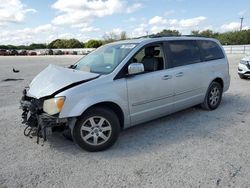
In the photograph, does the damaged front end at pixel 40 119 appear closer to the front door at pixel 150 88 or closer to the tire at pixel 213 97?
the front door at pixel 150 88

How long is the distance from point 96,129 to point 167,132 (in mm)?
1449

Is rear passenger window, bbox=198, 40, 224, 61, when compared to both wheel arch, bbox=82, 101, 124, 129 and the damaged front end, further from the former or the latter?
the damaged front end

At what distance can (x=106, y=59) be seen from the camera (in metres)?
4.68

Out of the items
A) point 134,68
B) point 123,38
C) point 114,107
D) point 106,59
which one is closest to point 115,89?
point 114,107

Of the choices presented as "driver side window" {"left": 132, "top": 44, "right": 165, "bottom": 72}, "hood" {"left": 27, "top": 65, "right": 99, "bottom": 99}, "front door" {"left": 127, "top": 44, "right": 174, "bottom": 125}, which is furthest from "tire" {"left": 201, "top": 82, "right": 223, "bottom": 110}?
"hood" {"left": 27, "top": 65, "right": 99, "bottom": 99}

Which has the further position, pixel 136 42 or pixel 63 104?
pixel 136 42

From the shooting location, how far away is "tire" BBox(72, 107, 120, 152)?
377 cm

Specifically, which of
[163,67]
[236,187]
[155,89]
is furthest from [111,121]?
[236,187]

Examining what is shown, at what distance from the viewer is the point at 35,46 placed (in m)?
103

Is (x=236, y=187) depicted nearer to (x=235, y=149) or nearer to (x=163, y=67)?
→ (x=235, y=149)

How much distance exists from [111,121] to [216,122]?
2.40 m

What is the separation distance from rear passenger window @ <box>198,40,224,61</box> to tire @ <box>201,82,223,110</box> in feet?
2.10

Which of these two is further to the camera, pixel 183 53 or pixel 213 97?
pixel 213 97

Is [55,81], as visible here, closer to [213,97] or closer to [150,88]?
[150,88]
